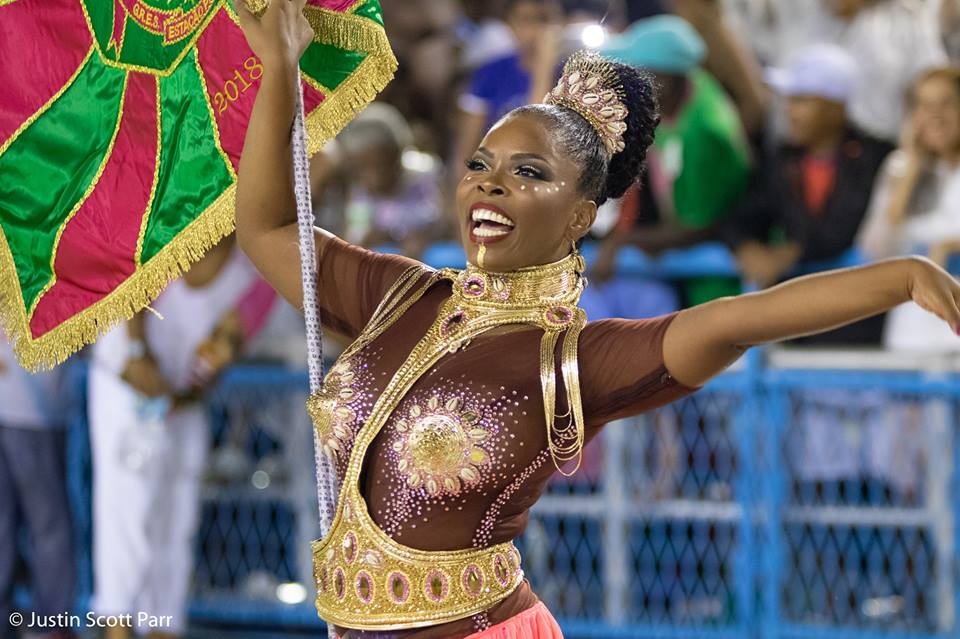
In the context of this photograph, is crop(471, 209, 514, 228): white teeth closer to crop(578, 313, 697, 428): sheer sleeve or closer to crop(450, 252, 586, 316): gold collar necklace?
crop(450, 252, 586, 316): gold collar necklace

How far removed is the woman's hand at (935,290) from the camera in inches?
102

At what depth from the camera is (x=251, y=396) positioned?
621 centimetres

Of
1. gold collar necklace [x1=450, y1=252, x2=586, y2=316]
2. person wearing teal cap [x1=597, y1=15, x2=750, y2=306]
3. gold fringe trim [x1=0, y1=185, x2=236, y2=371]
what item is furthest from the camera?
person wearing teal cap [x1=597, y1=15, x2=750, y2=306]

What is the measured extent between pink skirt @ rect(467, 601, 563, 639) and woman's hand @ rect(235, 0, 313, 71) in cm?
118

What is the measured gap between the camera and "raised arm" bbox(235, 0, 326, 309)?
305cm

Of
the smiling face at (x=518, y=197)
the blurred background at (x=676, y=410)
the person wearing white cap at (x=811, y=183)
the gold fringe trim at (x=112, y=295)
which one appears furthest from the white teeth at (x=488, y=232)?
the person wearing white cap at (x=811, y=183)

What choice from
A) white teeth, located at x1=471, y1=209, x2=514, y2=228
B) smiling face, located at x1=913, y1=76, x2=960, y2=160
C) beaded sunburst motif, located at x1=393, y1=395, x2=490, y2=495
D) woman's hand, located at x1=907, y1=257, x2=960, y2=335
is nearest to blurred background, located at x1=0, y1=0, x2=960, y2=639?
smiling face, located at x1=913, y1=76, x2=960, y2=160

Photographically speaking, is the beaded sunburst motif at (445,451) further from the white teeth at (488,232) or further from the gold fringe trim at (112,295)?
the gold fringe trim at (112,295)

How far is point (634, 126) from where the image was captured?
311 centimetres

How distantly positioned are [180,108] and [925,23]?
3.81m

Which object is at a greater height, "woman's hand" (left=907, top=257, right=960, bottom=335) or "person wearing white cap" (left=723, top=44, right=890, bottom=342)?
"person wearing white cap" (left=723, top=44, right=890, bottom=342)

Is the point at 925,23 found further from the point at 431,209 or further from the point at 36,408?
the point at 36,408

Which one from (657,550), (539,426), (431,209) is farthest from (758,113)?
(539,426)

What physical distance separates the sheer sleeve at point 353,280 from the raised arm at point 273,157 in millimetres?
44
